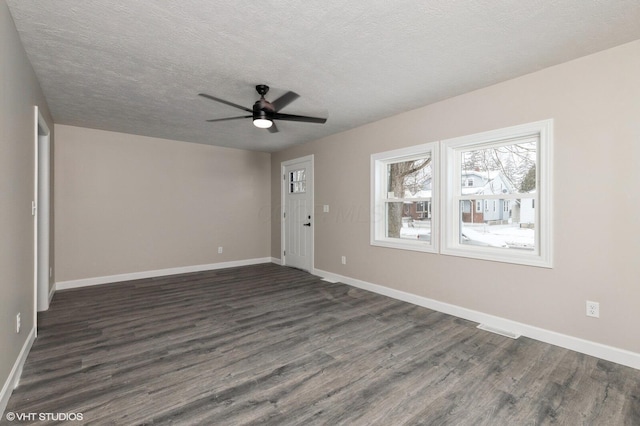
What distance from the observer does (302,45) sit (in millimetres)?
2338

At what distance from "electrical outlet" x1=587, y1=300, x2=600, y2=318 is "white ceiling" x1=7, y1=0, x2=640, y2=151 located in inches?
82.3

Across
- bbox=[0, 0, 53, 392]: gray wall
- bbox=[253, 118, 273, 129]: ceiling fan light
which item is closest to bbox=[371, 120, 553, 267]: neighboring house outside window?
bbox=[253, 118, 273, 129]: ceiling fan light

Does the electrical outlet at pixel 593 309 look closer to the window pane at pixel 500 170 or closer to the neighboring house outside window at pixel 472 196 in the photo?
the neighboring house outside window at pixel 472 196

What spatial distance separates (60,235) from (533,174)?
20.7 feet

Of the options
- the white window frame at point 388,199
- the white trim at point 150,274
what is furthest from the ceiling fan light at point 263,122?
the white trim at point 150,274

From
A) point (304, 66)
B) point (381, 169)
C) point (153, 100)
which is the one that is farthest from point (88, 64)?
point (381, 169)

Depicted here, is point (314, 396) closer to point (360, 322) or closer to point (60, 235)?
point (360, 322)

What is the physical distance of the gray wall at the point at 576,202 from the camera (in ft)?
7.75

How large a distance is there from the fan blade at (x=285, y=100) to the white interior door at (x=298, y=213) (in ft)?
7.94

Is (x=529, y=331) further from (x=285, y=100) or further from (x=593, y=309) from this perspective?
(x=285, y=100)

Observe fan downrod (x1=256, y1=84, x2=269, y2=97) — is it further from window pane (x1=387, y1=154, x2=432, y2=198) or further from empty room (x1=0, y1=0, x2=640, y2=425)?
window pane (x1=387, y1=154, x2=432, y2=198)

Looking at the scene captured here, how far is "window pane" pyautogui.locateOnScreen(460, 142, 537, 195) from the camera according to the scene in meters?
3.00

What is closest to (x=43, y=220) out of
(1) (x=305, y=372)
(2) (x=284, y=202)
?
(1) (x=305, y=372)

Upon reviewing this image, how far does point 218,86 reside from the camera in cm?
310
